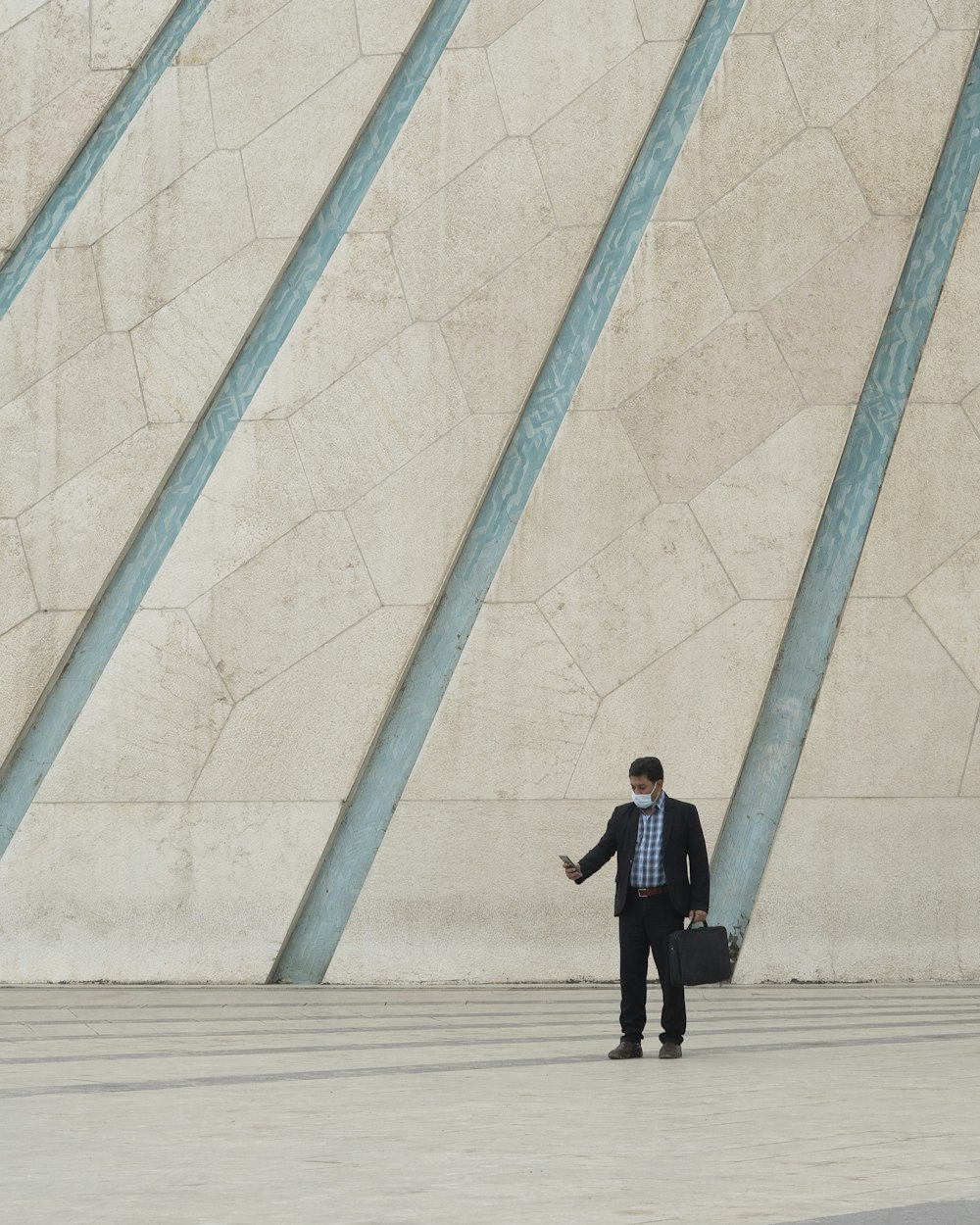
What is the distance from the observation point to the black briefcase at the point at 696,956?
6.17m

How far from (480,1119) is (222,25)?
9.03 m

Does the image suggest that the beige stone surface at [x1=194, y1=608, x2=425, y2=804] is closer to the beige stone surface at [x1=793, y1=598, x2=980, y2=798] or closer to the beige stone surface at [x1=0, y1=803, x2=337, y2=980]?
the beige stone surface at [x1=0, y1=803, x2=337, y2=980]

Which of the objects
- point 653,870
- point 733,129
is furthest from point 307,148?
point 653,870

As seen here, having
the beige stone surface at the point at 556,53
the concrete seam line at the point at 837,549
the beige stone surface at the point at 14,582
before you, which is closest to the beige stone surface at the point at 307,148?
the beige stone surface at the point at 556,53

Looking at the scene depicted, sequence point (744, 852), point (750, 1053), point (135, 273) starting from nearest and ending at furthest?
point (750, 1053), point (744, 852), point (135, 273)

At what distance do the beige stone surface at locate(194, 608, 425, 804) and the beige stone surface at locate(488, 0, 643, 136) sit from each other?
3714 millimetres

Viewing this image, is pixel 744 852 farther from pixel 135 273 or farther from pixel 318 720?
pixel 135 273

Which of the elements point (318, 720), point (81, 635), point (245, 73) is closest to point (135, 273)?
point (245, 73)

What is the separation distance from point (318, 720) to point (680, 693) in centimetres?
227

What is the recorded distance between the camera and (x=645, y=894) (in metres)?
6.50

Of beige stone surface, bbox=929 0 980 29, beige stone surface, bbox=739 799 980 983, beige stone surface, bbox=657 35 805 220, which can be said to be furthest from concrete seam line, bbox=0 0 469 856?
beige stone surface, bbox=739 799 980 983

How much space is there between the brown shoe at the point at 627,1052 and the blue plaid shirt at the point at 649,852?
0.69m

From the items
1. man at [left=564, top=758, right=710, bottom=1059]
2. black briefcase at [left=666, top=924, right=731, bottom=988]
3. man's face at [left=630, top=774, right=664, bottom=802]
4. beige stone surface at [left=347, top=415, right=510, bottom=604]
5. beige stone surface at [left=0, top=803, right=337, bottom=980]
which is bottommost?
black briefcase at [left=666, top=924, right=731, bottom=988]

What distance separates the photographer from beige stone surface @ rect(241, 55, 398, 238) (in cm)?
1062
